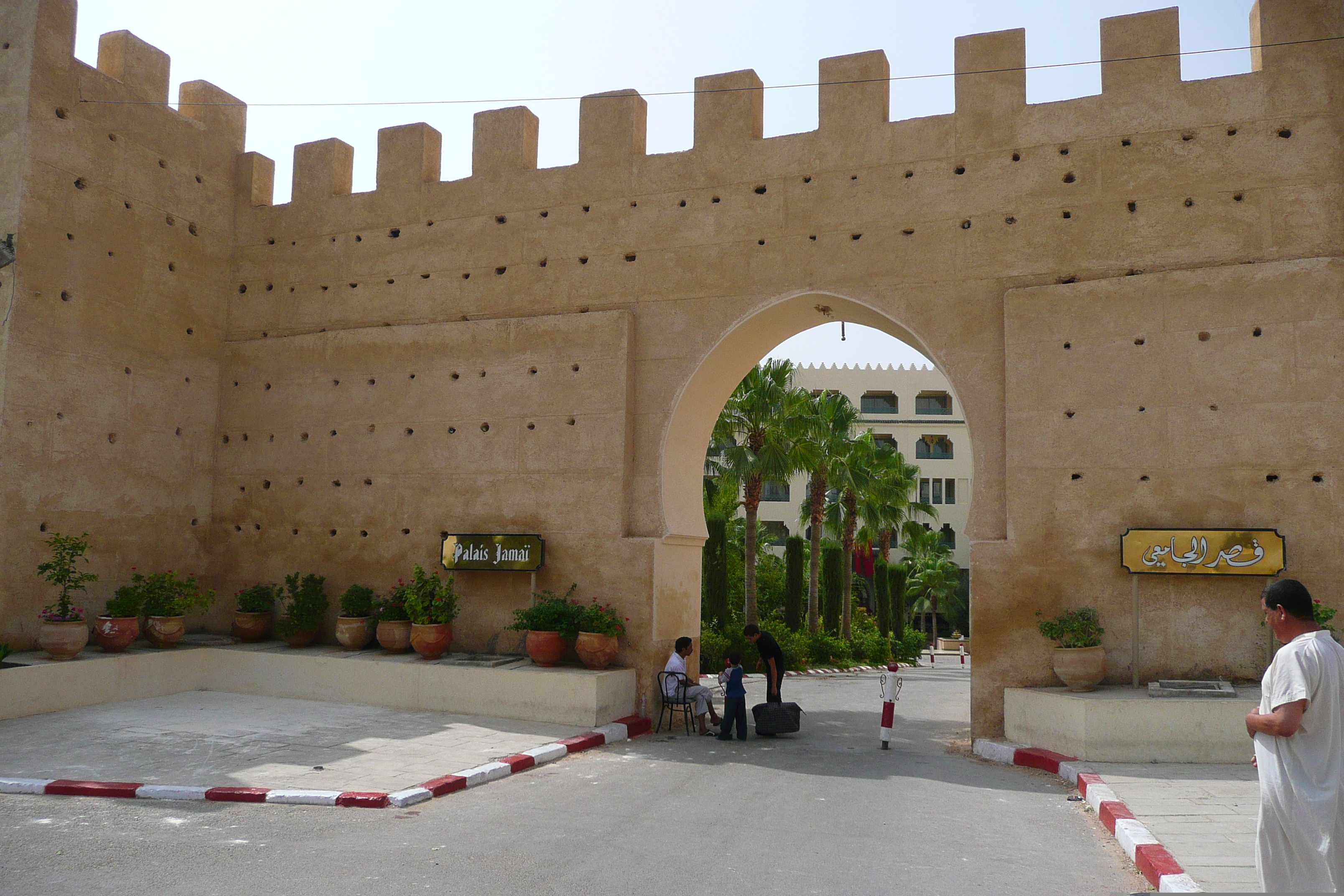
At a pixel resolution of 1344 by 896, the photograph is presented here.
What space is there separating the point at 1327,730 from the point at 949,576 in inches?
1885

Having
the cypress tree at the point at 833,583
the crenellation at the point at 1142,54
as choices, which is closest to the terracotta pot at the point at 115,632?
the crenellation at the point at 1142,54

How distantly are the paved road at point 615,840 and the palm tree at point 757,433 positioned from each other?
576 inches

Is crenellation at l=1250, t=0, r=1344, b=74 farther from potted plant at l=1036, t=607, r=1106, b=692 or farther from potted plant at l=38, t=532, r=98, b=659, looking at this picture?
potted plant at l=38, t=532, r=98, b=659

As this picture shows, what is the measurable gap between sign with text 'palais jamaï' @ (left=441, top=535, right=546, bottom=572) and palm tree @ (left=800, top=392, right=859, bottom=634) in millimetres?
14649

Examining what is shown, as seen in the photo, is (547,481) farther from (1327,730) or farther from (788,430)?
(788,430)

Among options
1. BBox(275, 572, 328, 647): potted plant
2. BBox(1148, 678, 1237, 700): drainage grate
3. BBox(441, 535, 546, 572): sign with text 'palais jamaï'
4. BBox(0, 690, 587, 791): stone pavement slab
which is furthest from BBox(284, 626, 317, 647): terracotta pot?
BBox(1148, 678, 1237, 700): drainage grate

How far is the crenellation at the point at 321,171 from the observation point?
47.8ft

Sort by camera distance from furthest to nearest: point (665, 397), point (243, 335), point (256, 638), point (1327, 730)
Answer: point (243, 335) < point (256, 638) < point (665, 397) < point (1327, 730)

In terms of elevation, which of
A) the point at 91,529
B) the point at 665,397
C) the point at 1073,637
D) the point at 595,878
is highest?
the point at 665,397

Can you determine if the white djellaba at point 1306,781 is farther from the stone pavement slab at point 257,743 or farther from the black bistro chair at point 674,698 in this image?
the black bistro chair at point 674,698

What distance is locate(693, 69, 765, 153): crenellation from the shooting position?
12.4 meters

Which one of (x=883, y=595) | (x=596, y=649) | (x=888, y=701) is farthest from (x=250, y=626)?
(x=883, y=595)

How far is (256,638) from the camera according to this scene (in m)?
13.8

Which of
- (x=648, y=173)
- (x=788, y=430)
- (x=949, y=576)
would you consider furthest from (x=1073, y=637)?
(x=949, y=576)
